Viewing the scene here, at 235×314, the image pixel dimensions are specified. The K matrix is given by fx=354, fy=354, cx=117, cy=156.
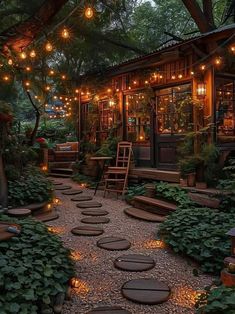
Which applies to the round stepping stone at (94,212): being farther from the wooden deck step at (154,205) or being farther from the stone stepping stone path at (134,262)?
the stone stepping stone path at (134,262)

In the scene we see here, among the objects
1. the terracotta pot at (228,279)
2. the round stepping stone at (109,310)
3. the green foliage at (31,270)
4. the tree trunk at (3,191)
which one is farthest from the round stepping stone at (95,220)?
the terracotta pot at (228,279)

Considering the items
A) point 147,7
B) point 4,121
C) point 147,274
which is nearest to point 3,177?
point 4,121

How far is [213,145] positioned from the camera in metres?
7.91

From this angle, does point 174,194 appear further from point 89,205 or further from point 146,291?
point 146,291

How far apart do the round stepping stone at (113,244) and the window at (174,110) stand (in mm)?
4300

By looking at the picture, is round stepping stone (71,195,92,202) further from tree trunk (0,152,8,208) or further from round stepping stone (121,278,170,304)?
round stepping stone (121,278,170,304)

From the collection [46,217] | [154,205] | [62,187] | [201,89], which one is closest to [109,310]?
[46,217]

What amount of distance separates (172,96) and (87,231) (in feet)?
16.7

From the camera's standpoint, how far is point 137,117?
424 inches

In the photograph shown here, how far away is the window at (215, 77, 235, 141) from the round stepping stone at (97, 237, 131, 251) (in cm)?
443

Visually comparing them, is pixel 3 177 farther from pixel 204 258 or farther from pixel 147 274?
pixel 204 258

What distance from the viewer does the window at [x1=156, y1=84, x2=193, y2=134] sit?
907 centimetres

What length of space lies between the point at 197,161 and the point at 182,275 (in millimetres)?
4074

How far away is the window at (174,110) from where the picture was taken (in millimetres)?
9070
